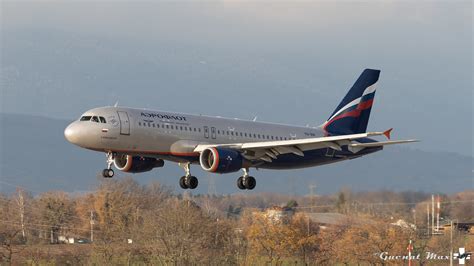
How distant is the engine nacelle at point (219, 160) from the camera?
68.9 m

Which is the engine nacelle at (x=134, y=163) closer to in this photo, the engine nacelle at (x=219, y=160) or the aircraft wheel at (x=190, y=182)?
the aircraft wheel at (x=190, y=182)

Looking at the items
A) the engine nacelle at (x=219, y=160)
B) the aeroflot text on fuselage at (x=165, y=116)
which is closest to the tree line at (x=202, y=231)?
the engine nacelle at (x=219, y=160)

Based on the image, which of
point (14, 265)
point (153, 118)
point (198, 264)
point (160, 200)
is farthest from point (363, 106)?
point (160, 200)

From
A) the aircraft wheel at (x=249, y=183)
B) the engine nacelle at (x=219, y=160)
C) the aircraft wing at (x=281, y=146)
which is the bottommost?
the aircraft wheel at (x=249, y=183)

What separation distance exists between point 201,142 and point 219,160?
2195 mm

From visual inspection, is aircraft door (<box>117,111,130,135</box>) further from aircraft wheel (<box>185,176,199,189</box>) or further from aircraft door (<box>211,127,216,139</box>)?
aircraft door (<box>211,127,216,139</box>)

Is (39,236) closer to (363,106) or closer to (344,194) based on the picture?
(344,194)

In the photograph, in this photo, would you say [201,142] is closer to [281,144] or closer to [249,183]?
[249,183]

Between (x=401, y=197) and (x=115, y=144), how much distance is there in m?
58.0

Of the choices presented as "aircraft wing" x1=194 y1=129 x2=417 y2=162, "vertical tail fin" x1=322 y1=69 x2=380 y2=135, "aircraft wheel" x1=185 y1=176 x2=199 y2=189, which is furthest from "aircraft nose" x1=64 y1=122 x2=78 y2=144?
"vertical tail fin" x1=322 y1=69 x2=380 y2=135

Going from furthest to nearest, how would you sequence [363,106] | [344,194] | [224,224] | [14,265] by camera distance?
[344,194]
[224,224]
[14,265]
[363,106]

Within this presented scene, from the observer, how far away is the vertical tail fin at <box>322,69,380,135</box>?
8244cm

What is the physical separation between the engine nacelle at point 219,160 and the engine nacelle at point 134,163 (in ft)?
14.1

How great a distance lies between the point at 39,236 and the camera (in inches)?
5256
